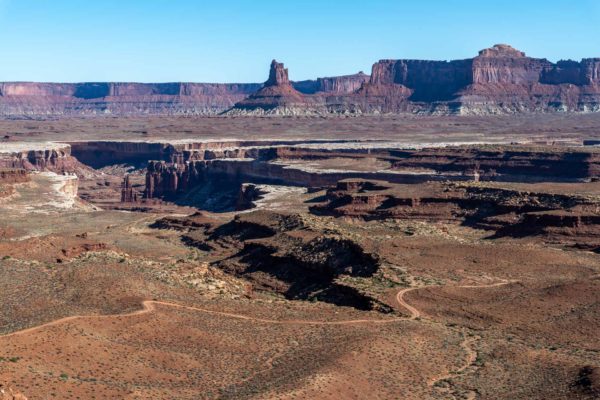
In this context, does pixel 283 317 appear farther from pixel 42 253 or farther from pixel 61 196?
pixel 61 196

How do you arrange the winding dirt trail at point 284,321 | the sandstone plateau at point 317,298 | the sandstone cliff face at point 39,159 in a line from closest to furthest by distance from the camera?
the sandstone plateau at point 317,298, the winding dirt trail at point 284,321, the sandstone cliff face at point 39,159

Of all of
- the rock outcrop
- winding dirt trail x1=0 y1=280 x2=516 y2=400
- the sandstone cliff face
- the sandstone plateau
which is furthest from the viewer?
the sandstone cliff face

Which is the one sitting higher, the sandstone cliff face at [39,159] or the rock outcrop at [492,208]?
the rock outcrop at [492,208]

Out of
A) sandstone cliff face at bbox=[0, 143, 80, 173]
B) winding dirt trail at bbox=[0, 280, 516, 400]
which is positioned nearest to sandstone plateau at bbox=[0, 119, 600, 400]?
winding dirt trail at bbox=[0, 280, 516, 400]

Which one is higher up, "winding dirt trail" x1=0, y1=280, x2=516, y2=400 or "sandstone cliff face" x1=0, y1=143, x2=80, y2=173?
"winding dirt trail" x1=0, y1=280, x2=516, y2=400

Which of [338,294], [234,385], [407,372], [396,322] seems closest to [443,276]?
[338,294]

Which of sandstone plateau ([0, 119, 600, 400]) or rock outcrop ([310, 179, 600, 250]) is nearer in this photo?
sandstone plateau ([0, 119, 600, 400])

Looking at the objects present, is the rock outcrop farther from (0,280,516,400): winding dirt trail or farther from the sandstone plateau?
(0,280,516,400): winding dirt trail

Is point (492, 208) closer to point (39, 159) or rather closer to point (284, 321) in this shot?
point (284, 321)

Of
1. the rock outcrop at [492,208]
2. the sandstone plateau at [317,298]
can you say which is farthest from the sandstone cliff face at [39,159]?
the rock outcrop at [492,208]

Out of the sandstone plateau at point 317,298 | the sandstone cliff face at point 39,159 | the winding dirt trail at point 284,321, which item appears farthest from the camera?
the sandstone cliff face at point 39,159

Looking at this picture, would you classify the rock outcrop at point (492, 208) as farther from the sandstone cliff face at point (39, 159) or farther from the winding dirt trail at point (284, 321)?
the sandstone cliff face at point (39, 159)
